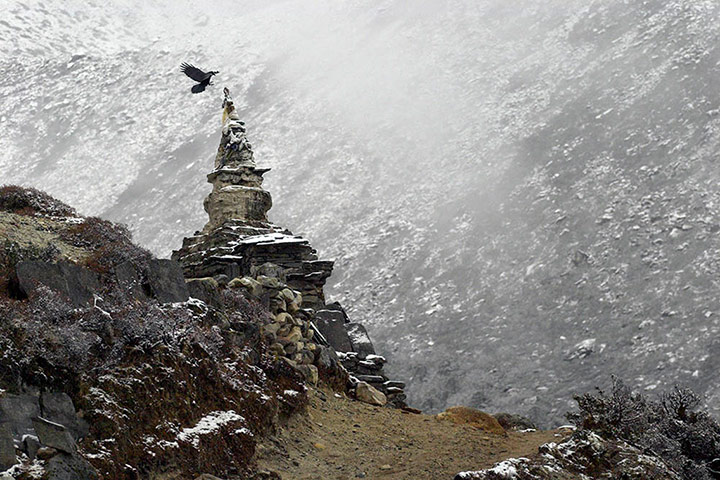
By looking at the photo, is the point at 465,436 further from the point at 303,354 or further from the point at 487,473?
the point at 487,473

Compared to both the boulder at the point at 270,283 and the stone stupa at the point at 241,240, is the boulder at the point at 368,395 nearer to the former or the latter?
the boulder at the point at 270,283

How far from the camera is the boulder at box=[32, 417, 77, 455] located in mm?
6758

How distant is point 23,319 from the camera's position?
320 inches

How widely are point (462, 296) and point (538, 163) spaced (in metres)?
13.8

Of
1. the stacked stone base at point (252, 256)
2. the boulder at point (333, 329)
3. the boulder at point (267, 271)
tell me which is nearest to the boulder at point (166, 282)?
the boulder at point (267, 271)

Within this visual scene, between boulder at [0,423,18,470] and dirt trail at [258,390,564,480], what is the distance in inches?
135

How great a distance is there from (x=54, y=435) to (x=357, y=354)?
11.9 metres

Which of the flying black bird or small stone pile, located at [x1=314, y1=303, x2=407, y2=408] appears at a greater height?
the flying black bird

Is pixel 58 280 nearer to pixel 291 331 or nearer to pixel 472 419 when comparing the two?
pixel 291 331

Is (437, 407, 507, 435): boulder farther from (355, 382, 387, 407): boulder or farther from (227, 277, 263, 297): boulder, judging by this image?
(227, 277, 263, 297): boulder

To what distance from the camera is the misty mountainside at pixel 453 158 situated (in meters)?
40.6

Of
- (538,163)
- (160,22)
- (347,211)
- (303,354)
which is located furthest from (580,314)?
(160,22)

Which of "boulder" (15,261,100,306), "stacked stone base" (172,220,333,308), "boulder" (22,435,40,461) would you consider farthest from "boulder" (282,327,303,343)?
"boulder" (22,435,40,461)

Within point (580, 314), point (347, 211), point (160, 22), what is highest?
point (160, 22)
